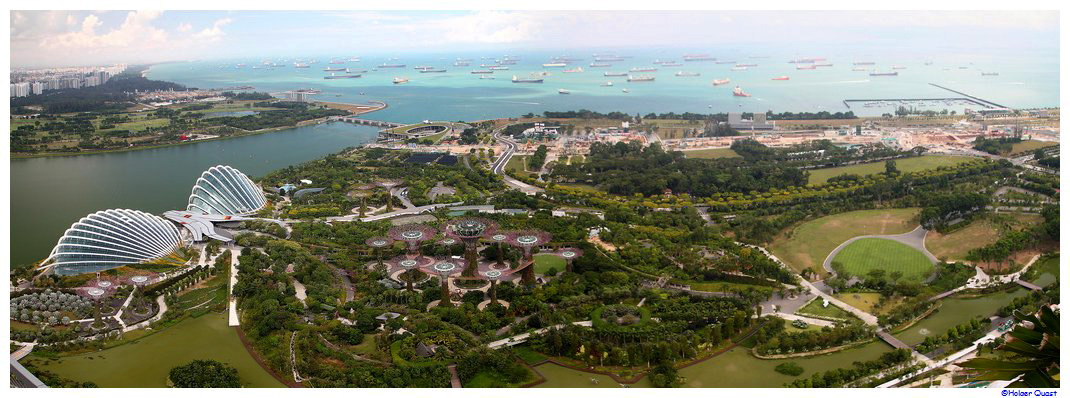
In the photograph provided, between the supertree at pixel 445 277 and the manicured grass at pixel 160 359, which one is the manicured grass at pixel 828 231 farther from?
the manicured grass at pixel 160 359

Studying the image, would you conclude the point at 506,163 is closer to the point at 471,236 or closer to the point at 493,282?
the point at 471,236

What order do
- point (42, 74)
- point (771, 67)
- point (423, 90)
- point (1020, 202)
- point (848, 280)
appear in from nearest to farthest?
point (848, 280) < point (1020, 202) < point (42, 74) < point (423, 90) < point (771, 67)

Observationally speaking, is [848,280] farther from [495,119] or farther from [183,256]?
[495,119]

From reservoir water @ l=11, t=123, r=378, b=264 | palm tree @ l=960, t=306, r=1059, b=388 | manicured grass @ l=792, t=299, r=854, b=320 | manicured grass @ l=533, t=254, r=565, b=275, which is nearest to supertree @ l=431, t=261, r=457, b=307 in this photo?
manicured grass @ l=533, t=254, r=565, b=275

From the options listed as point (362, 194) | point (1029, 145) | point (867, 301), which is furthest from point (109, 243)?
point (1029, 145)

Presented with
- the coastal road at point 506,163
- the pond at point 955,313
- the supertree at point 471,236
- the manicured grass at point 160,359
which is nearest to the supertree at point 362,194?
the coastal road at point 506,163

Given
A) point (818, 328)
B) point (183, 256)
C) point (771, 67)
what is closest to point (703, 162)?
point (818, 328)
